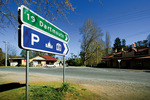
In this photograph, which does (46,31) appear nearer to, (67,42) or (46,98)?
(67,42)

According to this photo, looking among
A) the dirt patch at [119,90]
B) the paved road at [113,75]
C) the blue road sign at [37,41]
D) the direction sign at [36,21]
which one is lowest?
the paved road at [113,75]

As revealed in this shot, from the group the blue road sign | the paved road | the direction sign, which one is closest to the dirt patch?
the paved road

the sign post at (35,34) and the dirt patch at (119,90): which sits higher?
the sign post at (35,34)

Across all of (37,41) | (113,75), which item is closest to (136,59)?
(113,75)

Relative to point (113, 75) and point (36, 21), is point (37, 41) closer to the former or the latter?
point (36, 21)

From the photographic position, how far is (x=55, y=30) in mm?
3113

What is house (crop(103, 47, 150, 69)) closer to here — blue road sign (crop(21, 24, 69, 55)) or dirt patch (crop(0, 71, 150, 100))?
dirt patch (crop(0, 71, 150, 100))

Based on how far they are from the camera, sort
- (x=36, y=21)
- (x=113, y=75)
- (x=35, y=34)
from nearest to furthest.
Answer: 1. (x=35, y=34)
2. (x=36, y=21)
3. (x=113, y=75)

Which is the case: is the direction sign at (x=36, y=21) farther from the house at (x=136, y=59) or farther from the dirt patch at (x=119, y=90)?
the house at (x=136, y=59)

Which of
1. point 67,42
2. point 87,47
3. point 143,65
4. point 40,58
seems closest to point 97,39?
point 87,47

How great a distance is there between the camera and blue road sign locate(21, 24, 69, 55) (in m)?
1.73

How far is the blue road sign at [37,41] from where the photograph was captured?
1.73 meters

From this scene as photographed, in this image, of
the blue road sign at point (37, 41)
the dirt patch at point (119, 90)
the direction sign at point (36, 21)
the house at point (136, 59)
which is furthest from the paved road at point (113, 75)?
the house at point (136, 59)

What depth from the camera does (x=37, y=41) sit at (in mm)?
2141
